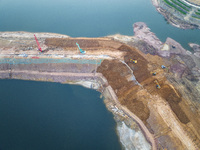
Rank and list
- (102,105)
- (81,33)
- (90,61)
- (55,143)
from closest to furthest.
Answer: (55,143) → (102,105) → (90,61) → (81,33)

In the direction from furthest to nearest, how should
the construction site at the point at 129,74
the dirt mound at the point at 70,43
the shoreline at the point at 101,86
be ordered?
the dirt mound at the point at 70,43
the shoreline at the point at 101,86
the construction site at the point at 129,74

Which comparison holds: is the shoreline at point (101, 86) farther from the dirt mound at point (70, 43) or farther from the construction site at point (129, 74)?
the dirt mound at point (70, 43)

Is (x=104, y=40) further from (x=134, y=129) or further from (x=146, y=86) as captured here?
(x=134, y=129)

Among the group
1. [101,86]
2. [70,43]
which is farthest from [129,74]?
[70,43]

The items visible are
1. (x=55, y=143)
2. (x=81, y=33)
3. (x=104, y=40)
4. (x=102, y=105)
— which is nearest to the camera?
(x=55, y=143)

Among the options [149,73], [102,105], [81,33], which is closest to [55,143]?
[102,105]

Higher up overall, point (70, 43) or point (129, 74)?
point (70, 43)

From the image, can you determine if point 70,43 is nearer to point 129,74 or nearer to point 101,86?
point 101,86

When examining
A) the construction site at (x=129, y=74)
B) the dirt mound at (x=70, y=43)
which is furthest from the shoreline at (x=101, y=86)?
the dirt mound at (x=70, y=43)
